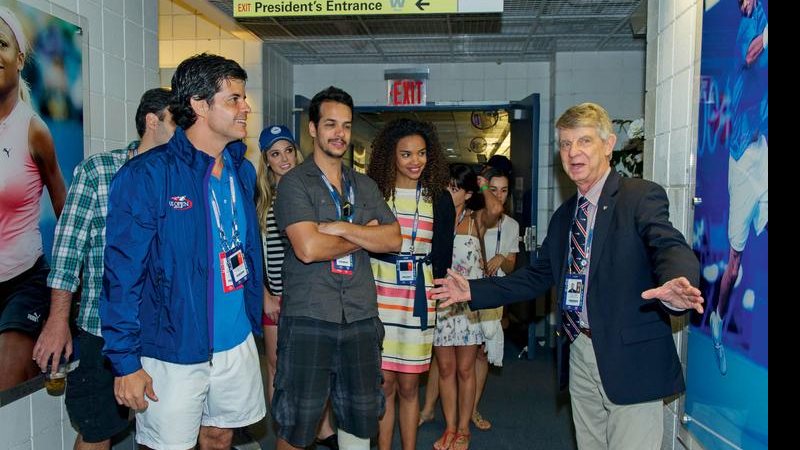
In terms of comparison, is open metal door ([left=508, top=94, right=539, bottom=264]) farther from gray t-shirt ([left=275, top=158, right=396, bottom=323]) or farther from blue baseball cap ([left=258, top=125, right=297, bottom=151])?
gray t-shirt ([left=275, top=158, right=396, bottom=323])

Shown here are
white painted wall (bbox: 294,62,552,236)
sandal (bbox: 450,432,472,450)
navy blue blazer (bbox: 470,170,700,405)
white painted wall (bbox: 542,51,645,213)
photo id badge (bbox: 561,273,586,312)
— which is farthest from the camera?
white painted wall (bbox: 294,62,552,236)

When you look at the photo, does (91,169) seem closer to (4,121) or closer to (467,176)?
→ (4,121)

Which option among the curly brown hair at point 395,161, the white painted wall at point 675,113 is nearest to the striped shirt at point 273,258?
the curly brown hair at point 395,161

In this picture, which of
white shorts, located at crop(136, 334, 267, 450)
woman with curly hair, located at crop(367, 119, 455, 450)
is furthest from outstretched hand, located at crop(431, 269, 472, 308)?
white shorts, located at crop(136, 334, 267, 450)

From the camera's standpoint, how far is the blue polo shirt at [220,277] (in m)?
2.10

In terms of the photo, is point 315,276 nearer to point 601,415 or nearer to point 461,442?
point 601,415

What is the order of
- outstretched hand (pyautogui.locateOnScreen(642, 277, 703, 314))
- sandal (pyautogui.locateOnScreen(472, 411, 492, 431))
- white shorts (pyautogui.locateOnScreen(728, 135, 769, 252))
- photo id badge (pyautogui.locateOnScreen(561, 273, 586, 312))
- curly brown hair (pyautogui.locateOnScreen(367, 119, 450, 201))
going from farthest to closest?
sandal (pyautogui.locateOnScreen(472, 411, 492, 431))
curly brown hair (pyautogui.locateOnScreen(367, 119, 450, 201))
photo id badge (pyautogui.locateOnScreen(561, 273, 586, 312))
white shorts (pyautogui.locateOnScreen(728, 135, 769, 252))
outstretched hand (pyautogui.locateOnScreen(642, 277, 703, 314))

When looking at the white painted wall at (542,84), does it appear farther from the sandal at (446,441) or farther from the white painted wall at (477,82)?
the sandal at (446,441)

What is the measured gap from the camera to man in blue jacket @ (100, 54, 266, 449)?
1875 millimetres

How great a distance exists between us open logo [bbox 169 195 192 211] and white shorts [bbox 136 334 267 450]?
1.62 ft

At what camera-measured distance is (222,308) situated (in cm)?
212

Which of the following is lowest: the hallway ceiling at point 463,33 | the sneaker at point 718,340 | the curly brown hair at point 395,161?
the sneaker at point 718,340

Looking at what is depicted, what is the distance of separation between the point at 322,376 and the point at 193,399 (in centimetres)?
56

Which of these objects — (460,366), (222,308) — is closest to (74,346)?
(222,308)
